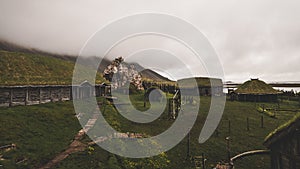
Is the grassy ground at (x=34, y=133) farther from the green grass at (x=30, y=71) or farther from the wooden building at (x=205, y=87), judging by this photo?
the wooden building at (x=205, y=87)

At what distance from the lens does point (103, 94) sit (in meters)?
49.8

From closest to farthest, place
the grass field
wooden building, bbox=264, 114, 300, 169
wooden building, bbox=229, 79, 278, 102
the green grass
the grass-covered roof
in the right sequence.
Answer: wooden building, bbox=264, 114, 300, 169 → the grass field → the green grass → wooden building, bbox=229, 79, 278, 102 → the grass-covered roof

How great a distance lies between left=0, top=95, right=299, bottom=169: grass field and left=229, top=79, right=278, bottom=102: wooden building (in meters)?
24.3

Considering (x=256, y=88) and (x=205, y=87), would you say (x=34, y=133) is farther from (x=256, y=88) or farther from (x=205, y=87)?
(x=205, y=87)

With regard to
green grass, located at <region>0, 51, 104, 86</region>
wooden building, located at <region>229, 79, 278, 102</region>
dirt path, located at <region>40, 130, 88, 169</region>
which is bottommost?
dirt path, located at <region>40, 130, 88, 169</region>

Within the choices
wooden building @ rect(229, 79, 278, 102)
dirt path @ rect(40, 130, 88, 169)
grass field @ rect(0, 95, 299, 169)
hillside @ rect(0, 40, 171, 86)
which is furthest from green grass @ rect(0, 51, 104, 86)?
wooden building @ rect(229, 79, 278, 102)

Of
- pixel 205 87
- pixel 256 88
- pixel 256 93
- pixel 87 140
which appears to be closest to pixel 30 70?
pixel 87 140

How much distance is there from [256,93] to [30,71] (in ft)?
167

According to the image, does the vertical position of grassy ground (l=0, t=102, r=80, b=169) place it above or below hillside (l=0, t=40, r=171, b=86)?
below

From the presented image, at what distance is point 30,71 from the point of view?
34312 mm

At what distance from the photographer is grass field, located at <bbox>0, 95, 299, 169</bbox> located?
1444cm

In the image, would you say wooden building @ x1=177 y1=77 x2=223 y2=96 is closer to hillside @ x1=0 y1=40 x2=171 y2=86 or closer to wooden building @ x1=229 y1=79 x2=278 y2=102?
wooden building @ x1=229 y1=79 x2=278 y2=102

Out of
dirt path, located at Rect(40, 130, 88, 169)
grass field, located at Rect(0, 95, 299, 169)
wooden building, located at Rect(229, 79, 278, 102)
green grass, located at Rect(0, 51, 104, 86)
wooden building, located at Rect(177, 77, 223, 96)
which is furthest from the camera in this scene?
wooden building, located at Rect(177, 77, 223, 96)

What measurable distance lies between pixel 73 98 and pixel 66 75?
5.58 meters
